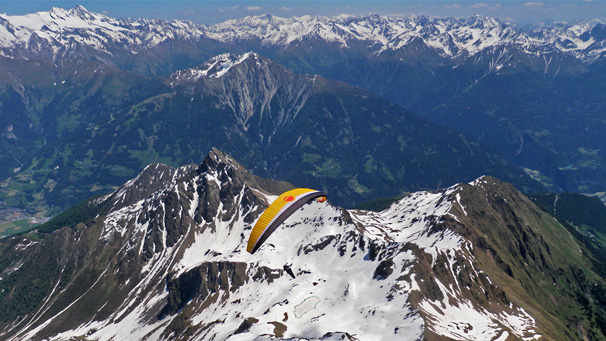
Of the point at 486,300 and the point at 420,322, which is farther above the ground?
the point at 420,322

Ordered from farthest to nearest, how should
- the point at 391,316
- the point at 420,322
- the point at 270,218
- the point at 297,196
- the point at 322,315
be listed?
the point at 322,315
the point at 391,316
the point at 420,322
the point at 297,196
the point at 270,218

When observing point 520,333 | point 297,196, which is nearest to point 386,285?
point 520,333

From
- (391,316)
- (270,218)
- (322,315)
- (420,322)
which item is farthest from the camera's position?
(322,315)

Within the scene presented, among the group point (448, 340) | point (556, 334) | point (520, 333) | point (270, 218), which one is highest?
point (270, 218)

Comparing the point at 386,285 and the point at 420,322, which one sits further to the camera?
the point at 386,285

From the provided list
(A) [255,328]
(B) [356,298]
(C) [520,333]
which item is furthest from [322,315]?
(C) [520,333]

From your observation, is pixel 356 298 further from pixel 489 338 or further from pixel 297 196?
pixel 297 196

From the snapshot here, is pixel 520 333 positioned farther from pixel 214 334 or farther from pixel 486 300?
pixel 214 334
